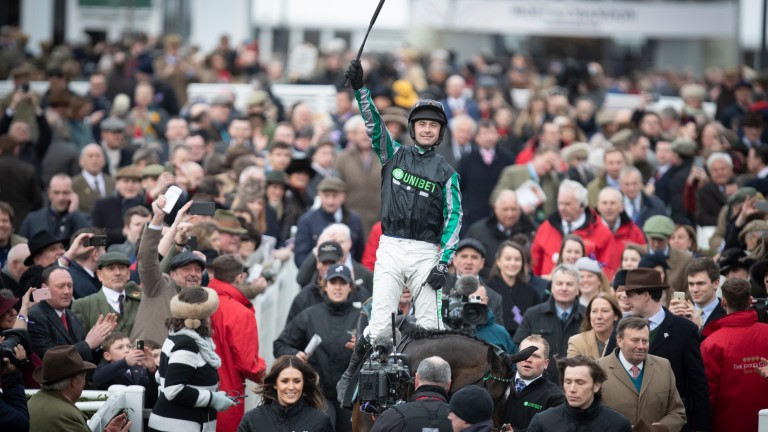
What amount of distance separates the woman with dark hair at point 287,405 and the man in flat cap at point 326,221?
486cm

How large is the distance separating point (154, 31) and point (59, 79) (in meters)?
15.4

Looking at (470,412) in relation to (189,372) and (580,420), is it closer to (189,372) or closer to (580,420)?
(580,420)

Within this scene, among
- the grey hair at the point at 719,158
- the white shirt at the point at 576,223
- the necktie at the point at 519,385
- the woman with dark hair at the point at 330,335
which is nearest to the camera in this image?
the necktie at the point at 519,385

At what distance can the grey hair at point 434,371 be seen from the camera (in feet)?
30.1

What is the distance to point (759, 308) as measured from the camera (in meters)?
11.7

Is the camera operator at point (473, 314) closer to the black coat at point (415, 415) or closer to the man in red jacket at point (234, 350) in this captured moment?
the black coat at point (415, 415)

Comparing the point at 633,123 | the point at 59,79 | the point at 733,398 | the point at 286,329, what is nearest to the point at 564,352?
the point at 733,398

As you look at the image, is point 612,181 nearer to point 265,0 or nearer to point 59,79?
point 59,79

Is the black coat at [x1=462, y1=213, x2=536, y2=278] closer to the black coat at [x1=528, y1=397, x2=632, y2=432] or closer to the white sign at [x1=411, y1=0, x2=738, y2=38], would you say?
the black coat at [x1=528, y1=397, x2=632, y2=432]

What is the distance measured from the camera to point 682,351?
35.7ft

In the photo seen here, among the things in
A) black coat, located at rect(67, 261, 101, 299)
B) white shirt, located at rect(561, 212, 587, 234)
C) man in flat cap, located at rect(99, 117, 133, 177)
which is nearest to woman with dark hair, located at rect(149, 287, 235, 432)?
black coat, located at rect(67, 261, 101, 299)

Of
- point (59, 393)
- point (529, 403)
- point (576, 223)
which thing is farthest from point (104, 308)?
point (576, 223)

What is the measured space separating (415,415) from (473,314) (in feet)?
6.68

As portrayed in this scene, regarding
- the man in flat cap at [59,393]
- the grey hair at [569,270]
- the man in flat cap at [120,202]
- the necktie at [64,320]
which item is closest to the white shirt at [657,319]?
the grey hair at [569,270]
